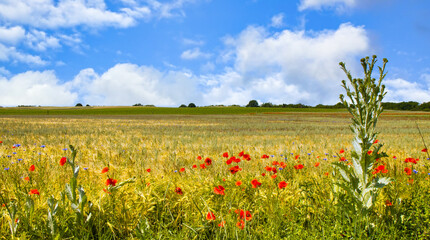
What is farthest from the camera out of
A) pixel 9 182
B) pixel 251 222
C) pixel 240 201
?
pixel 9 182

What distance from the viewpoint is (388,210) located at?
9.45 feet

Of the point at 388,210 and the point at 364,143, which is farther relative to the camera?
the point at 388,210

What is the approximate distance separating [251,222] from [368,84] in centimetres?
177

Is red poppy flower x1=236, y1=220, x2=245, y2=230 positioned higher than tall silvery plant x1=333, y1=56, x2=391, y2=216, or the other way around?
tall silvery plant x1=333, y1=56, x2=391, y2=216

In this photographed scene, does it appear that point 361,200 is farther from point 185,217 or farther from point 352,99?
point 185,217

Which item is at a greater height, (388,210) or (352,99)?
(352,99)

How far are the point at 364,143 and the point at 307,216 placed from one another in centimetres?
110

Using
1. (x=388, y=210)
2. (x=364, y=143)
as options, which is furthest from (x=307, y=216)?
(x=364, y=143)

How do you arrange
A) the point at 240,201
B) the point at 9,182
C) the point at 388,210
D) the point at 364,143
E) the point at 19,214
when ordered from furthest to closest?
the point at 9,182 → the point at 240,201 → the point at 388,210 → the point at 19,214 → the point at 364,143

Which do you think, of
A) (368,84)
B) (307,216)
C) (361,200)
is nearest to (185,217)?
(307,216)

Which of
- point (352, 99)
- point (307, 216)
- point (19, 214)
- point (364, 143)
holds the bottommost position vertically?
point (307, 216)

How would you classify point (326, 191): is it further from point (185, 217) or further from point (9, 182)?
point (9, 182)

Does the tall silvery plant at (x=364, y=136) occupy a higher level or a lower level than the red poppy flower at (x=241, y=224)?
higher

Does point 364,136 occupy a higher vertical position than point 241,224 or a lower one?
higher
